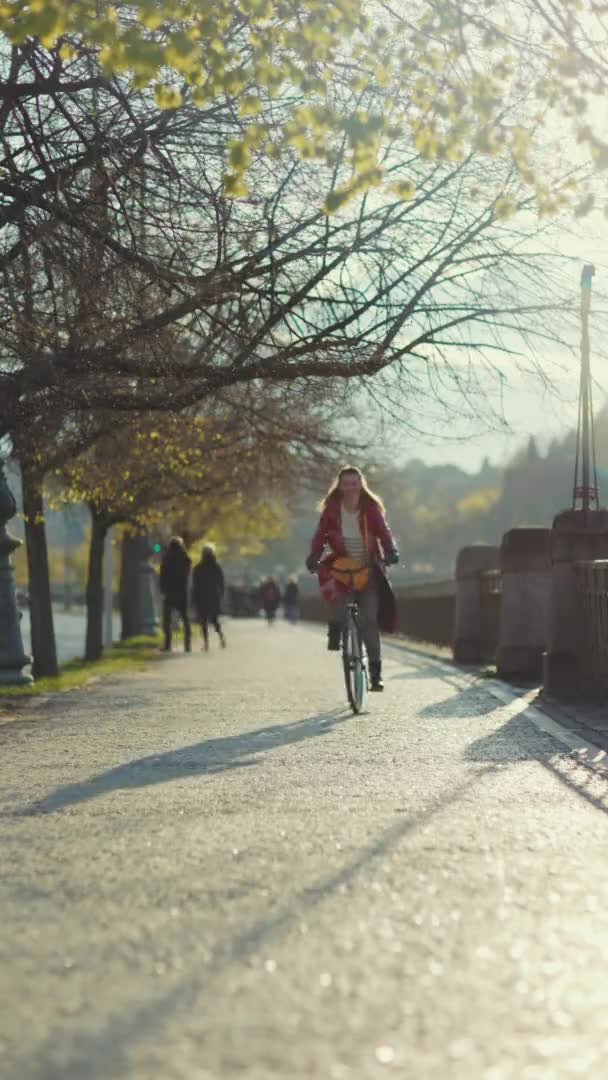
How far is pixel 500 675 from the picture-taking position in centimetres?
1720

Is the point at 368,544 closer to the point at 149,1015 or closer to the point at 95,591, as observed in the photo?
the point at 149,1015

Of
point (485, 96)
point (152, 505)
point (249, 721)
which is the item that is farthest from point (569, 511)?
point (152, 505)

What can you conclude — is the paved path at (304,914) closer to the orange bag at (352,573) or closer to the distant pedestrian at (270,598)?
the orange bag at (352,573)

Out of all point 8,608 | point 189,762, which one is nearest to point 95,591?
point 8,608

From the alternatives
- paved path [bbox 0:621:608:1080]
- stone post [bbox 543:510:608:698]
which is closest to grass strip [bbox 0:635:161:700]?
stone post [bbox 543:510:608:698]

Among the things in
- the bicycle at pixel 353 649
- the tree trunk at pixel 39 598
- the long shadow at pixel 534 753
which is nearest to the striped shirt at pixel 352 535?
the bicycle at pixel 353 649

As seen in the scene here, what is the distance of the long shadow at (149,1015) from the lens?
3.40 m

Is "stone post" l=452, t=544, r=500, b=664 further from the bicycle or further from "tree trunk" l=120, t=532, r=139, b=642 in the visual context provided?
"tree trunk" l=120, t=532, r=139, b=642

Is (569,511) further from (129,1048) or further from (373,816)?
(129,1048)

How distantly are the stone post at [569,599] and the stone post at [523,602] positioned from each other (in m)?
2.50

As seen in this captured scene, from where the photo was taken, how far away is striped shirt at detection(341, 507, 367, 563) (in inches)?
495

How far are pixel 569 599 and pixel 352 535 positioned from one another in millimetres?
2361

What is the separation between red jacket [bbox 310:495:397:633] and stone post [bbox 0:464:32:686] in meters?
4.31

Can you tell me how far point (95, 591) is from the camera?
86.2 feet
